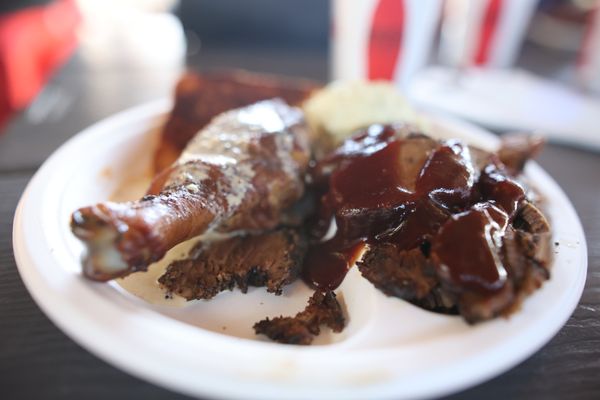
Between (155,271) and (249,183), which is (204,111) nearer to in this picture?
(249,183)

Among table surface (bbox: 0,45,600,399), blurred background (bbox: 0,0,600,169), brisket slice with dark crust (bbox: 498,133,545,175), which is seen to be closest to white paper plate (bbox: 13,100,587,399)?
table surface (bbox: 0,45,600,399)

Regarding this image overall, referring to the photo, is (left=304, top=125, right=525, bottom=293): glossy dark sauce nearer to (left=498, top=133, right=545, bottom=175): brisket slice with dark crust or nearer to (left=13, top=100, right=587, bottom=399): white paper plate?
(left=13, top=100, right=587, bottom=399): white paper plate

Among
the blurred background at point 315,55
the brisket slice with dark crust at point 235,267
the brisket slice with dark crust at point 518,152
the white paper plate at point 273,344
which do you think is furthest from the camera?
the blurred background at point 315,55

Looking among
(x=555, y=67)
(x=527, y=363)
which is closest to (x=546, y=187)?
(x=527, y=363)

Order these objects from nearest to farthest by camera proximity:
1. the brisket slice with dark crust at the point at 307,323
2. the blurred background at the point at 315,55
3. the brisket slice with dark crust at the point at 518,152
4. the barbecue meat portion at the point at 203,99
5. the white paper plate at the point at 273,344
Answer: the white paper plate at the point at 273,344, the brisket slice with dark crust at the point at 307,323, the brisket slice with dark crust at the point at 518,152, the barbecue meat portion at the point at 203,99, the blurred background at the point at 315,55

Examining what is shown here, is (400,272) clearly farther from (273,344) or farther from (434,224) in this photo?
(273,344)

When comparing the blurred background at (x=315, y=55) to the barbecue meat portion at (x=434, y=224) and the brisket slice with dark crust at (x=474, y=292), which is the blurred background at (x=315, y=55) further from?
the brisket slice with dark crust at (x=474, y=292)

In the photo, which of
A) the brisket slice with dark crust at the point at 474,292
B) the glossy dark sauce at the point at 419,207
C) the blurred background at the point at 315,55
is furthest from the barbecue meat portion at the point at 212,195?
the blurred background at the point at 315,55
